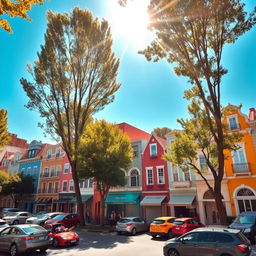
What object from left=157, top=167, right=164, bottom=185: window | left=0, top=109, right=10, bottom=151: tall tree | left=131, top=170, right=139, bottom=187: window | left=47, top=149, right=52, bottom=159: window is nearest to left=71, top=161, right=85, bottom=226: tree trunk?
left=131, top=170, right=139, bottom=187: window

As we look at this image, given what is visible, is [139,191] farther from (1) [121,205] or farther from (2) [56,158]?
(2) [56,158]

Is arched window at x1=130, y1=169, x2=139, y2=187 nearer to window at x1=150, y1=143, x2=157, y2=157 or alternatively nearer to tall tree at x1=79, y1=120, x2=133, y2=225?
window at x1=150, y1=143, x2=157, y2=157

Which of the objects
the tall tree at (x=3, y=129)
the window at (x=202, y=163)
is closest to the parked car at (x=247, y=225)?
the window at (x=202, y=163)

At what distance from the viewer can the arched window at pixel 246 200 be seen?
1889 cm

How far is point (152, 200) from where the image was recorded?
2409 cm

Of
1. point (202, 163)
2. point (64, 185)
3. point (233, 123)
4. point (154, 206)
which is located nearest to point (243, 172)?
point (202, 163)

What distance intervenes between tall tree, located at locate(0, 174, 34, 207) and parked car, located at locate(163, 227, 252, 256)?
3411 centimetres

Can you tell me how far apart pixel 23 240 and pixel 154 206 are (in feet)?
58.5

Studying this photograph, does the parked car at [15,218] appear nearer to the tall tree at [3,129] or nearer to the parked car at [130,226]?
the tall tree at [3,129]

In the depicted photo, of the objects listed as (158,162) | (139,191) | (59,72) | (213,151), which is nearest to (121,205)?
(139,191)

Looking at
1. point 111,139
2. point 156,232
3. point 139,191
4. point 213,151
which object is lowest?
point 156,232

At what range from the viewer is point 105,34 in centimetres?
2197

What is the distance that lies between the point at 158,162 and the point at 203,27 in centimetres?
1743

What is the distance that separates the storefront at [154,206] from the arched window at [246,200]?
25.9 ft
